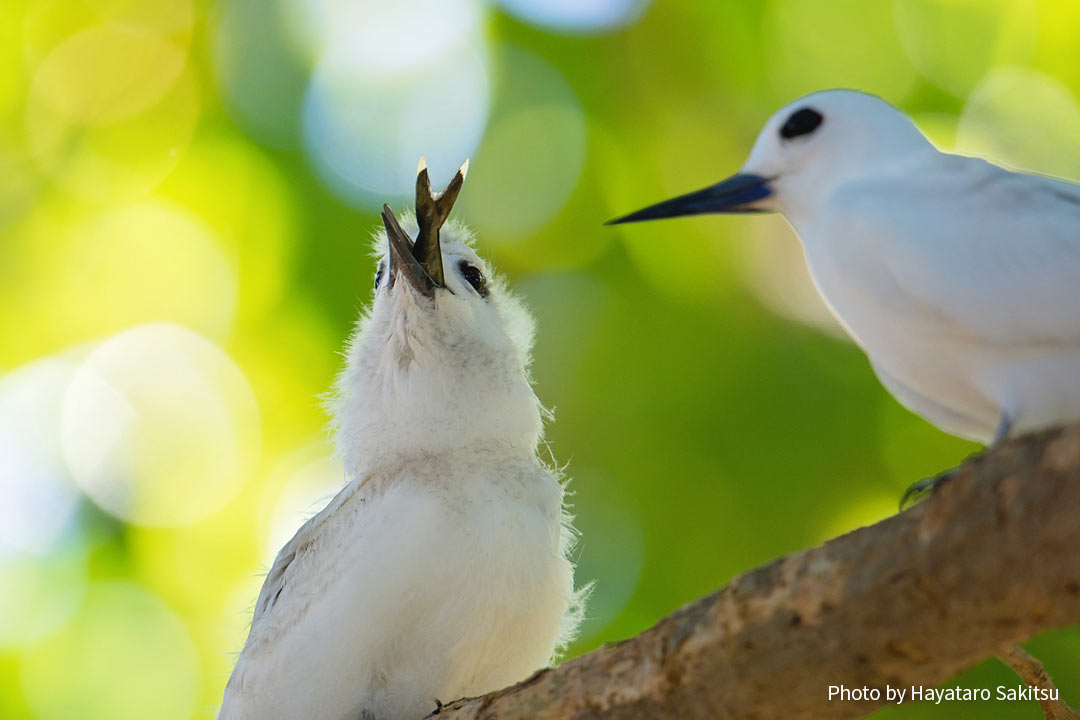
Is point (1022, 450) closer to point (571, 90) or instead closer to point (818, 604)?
point (818, 604)

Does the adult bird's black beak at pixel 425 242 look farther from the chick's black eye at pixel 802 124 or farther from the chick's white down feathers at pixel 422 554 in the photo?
the chick's black eye at pixel 802 124

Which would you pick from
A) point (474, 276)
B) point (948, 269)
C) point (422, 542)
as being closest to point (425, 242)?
point (474, 276)

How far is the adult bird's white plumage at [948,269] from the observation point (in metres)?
2.59

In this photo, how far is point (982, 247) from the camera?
2.68 m

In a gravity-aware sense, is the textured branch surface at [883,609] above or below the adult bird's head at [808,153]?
below

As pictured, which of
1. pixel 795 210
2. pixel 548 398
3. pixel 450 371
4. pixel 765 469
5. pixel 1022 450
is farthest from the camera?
pixel 548 398

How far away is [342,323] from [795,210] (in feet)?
9.43

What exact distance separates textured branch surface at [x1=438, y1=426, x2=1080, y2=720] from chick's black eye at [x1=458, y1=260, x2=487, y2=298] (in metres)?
2.09

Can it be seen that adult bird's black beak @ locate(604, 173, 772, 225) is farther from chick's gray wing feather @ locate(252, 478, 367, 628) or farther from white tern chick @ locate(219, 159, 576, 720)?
chick's gray wing feather @ locate(252, 478, 367, 628)

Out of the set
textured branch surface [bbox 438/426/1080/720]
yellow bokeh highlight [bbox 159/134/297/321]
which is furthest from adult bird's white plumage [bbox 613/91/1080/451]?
yellow bokeh highlight [bbox 159/134/297/321]

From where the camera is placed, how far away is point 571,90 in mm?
5602

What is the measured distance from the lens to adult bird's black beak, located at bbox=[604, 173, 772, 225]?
10.5 ft

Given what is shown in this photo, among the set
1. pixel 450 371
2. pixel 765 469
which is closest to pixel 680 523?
pixel 765 469

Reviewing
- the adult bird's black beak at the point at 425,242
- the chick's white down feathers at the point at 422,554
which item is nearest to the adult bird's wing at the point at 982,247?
the chick's white down feathers at the point at 422,554
